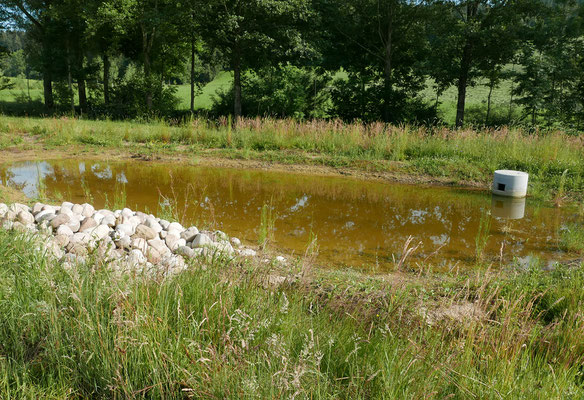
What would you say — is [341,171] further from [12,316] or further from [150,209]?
[12,316]

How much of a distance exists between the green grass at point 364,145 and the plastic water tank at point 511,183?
52cm

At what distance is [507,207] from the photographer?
8.30 m

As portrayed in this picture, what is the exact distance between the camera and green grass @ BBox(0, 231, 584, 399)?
6.62 ft

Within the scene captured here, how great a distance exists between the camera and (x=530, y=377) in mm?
2221

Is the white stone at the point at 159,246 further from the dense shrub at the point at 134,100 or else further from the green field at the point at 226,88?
the green field at the point at 226,88

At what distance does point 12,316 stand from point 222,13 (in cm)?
1809

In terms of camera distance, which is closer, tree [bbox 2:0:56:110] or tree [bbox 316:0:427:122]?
tree [bbox 316:0:427:122]

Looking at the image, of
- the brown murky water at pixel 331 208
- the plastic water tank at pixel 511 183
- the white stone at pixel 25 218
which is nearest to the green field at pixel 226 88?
the brown murky water at pixel 331 208

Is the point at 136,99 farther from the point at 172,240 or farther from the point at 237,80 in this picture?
the point at 172,240

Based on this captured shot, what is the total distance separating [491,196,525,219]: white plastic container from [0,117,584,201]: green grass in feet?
2.60

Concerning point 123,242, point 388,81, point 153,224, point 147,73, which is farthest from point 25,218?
point 147,73

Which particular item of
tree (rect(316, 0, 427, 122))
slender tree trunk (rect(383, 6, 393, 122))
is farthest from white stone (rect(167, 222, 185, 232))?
slender tree trunk (rect(383, 6, 393, 122))

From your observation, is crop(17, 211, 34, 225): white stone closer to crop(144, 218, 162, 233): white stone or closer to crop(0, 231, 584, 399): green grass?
crop(144, 218, 162, 233): white stone

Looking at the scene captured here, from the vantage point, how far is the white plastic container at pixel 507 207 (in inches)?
307
